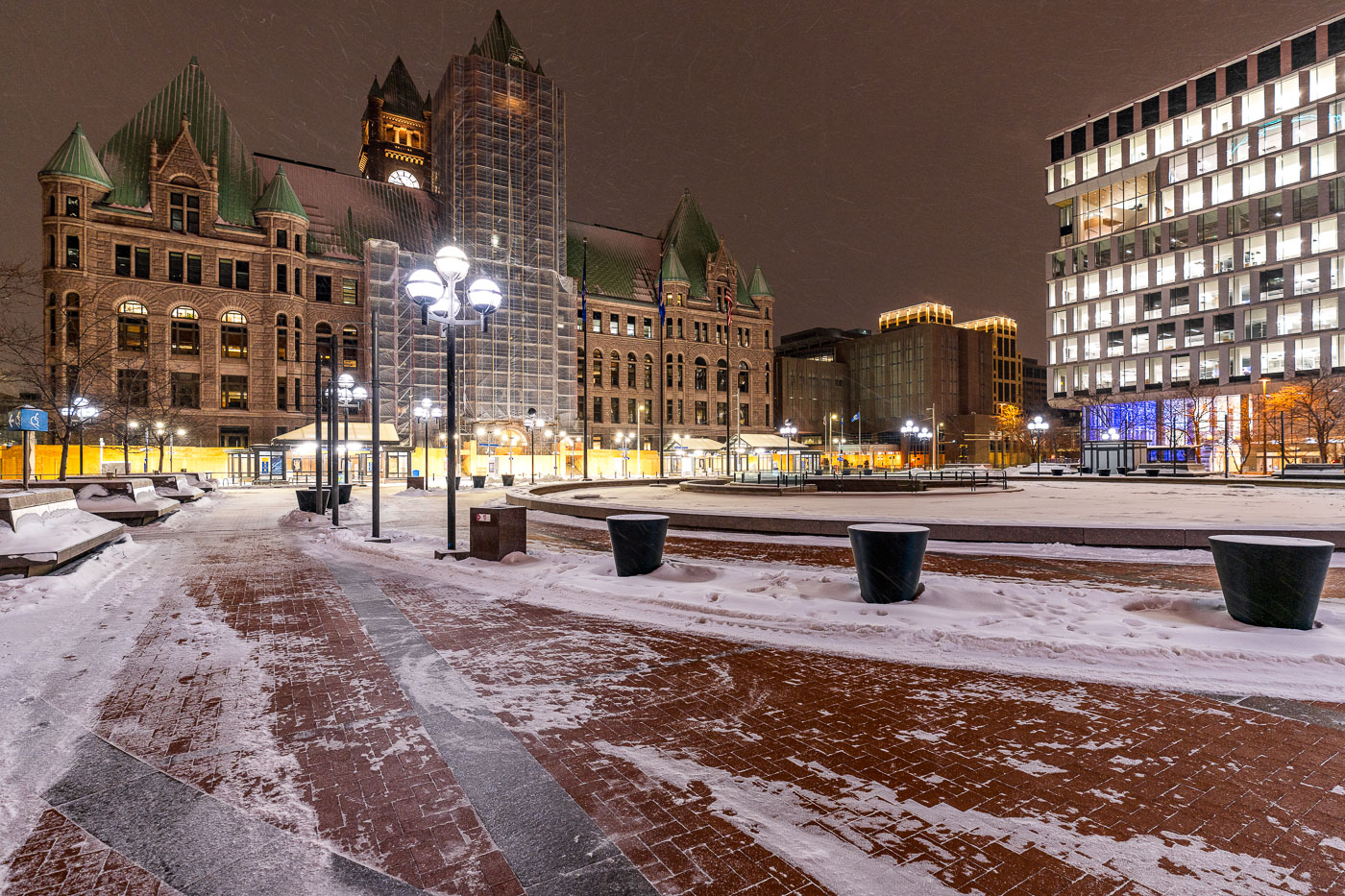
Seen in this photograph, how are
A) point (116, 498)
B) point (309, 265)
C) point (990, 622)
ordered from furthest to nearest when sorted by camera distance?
point (309, 265), point (116, 498), point (990, 622)

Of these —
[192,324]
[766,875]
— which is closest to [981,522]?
[766,875]

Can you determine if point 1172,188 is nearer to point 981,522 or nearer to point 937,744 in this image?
point 981,522

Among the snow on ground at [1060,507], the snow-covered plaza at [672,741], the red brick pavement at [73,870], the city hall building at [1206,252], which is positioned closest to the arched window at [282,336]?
the snow on ground at [1060,507]

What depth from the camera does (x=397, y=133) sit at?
313 ft

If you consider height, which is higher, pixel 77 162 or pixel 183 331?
pixel 77 162

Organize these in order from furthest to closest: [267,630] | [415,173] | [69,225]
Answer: [415,173] < [69,225] < [267,630]

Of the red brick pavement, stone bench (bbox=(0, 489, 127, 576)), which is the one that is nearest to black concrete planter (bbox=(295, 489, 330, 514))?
stone bench (bbox=(0, 489, 127, 576))

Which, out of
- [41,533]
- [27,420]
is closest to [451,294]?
[41,533]

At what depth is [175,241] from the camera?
55.6 metres

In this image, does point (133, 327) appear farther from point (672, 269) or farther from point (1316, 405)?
point (1316, 405)

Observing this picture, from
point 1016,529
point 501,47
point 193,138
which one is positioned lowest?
point 1016,529

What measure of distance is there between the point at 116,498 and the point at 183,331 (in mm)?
46700

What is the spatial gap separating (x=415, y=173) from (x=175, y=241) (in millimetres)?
45292

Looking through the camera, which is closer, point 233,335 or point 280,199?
point 233,335
